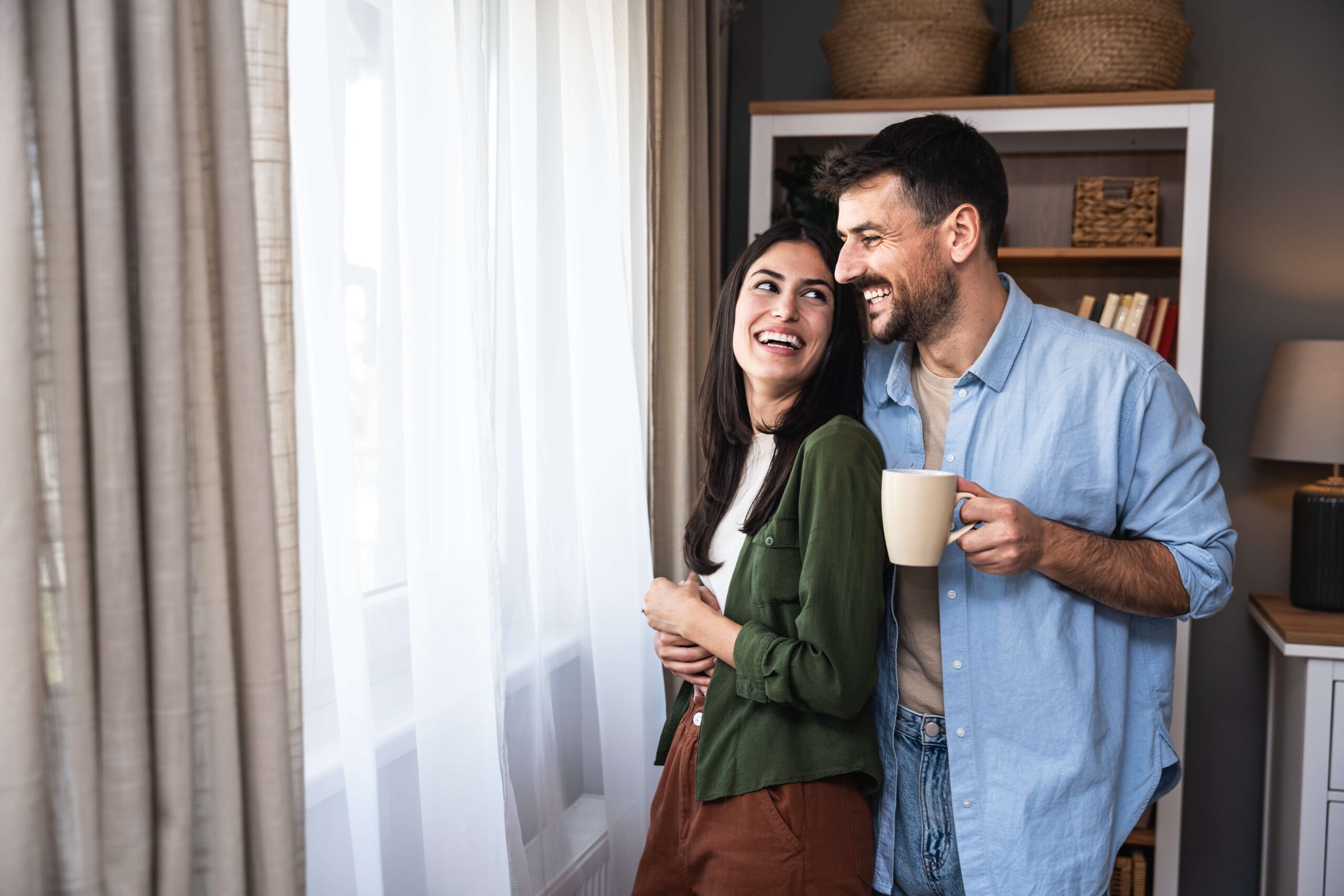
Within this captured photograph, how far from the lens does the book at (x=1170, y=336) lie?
2.47 m

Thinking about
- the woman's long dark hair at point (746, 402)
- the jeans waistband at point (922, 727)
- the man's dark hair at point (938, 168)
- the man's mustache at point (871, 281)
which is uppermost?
the man's dark hair at point (938, 168)

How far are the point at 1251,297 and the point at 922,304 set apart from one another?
6.69 feet

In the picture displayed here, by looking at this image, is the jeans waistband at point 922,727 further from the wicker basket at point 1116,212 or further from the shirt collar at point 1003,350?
the wicker basket at point 1116,212

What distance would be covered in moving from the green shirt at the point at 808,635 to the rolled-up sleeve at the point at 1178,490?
31 cm

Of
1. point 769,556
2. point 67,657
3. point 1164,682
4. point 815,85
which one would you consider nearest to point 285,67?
point 67,657

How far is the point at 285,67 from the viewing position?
908 mm

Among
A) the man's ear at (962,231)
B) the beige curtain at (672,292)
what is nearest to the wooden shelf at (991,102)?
the beige curtain at (672,292)

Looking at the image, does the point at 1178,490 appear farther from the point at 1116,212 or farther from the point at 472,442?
the point at 1116,212

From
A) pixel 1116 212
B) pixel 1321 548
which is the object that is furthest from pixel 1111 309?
pixel 1321 548

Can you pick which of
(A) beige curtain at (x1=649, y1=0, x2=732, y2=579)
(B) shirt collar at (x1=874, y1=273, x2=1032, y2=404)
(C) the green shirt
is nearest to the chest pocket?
(C) the green shirt

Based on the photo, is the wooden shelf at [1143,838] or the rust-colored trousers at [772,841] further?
the wooden shelf at [1143,838]

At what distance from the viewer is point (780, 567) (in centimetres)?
113

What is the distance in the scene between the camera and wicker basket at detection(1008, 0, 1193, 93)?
2363 mm

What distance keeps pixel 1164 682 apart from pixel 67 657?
1.17m
